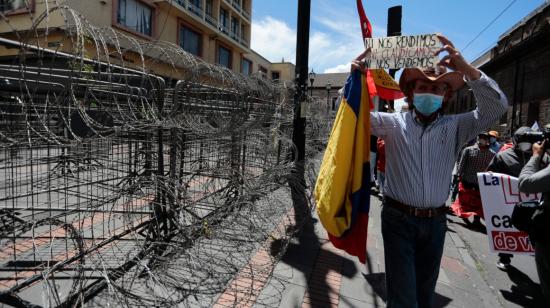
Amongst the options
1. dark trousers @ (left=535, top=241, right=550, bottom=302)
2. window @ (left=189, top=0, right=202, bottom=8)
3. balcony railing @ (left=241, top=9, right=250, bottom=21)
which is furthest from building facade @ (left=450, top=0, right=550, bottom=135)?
balcony railing @ (left=241, top=9, right=250, bottom=21)

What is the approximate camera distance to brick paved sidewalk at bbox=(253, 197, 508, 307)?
3613 mm

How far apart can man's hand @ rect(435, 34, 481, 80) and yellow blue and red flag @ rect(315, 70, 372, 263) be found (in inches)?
21.3

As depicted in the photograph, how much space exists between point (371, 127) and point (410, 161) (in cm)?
36

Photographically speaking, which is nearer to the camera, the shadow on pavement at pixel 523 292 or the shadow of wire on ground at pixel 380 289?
the shadow of wire on ground at pixel 380 289

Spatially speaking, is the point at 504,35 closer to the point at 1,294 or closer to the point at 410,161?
the point at 410,161

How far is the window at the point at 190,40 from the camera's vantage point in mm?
26516

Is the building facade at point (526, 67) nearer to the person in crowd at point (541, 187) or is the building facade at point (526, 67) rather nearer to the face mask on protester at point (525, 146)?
the face mask on protester at point (525, 146)

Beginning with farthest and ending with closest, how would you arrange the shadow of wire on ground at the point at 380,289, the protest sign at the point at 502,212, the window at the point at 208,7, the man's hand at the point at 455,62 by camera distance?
the window at the point at 208,7 → the protest sign at the point at 502,212 → the shadow of wire on ground at the point at 380,289 → the man's hand at the point at 455,62

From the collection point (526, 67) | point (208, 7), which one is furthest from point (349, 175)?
point (208, 7)

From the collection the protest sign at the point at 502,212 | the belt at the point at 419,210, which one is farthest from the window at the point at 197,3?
the belt at the point at 419,210

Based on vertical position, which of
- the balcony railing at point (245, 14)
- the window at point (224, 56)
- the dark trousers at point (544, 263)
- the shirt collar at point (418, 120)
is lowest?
the dark trousers at point (544, 263)

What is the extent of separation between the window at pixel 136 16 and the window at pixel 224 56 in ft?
29.2

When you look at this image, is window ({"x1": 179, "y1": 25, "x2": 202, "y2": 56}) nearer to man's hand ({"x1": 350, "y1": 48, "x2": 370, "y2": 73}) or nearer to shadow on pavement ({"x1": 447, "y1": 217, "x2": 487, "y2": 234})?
shadow on pavement ({"x1": 447, "y1": 217, "x2": 487, "y2": 234})

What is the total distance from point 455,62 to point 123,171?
3467 millimetres
